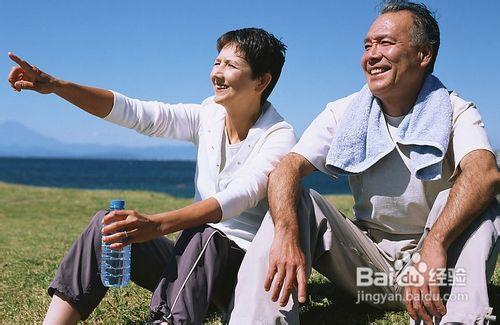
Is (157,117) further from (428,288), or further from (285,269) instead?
(428,288)

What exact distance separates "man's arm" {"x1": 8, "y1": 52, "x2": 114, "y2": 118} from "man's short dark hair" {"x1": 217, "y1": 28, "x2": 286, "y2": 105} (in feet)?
3.01

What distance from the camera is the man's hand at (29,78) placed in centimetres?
423

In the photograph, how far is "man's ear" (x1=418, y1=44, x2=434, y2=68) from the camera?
4.10m

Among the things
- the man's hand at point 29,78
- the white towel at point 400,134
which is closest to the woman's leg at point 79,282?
the man's hand at point 29,78

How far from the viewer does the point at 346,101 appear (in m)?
4.43

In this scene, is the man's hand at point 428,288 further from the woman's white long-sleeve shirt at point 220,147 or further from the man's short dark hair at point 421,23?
the man's short dark hair at point 421,23

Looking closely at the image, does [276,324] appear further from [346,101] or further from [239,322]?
[346,101]

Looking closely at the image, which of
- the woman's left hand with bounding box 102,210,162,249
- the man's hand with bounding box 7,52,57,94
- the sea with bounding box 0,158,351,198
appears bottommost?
the woman's left hand with bounding box 102,210,162,249

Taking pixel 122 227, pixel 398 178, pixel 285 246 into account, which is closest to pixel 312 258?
pixel 285 246

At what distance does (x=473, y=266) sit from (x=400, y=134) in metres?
0.99

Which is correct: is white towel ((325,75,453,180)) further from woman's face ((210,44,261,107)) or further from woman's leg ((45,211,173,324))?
woman's leg ((45,211,173,324))

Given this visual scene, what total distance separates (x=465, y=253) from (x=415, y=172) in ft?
2.08

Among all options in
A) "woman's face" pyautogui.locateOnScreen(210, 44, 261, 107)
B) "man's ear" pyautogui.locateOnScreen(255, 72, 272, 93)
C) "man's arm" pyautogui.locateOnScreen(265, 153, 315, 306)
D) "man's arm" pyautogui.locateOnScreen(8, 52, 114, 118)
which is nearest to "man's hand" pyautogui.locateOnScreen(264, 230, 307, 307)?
"man's arm" pyautogui.locateOnScreen(265, 153, 315, 306)

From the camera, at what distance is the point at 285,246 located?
3566 millimetres
